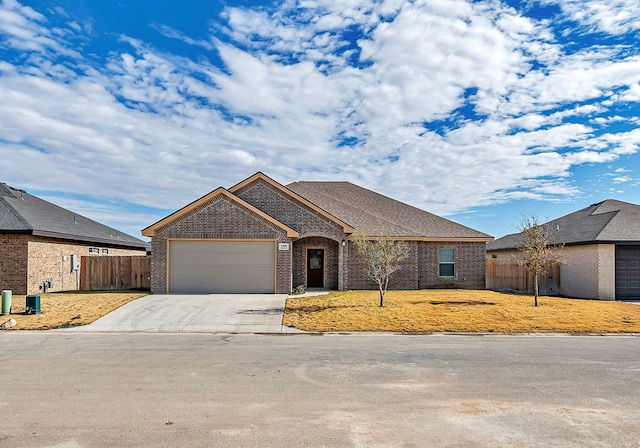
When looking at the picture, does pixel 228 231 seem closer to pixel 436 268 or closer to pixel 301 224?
pixel 301 224

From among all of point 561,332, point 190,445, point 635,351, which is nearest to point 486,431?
point 190,445

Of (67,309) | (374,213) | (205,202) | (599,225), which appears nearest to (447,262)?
(374,213)

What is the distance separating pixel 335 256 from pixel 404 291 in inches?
153

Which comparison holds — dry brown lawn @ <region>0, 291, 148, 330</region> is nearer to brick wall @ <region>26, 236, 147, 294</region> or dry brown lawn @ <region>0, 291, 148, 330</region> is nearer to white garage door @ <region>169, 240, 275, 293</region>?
brick wall @ <region>26, 236, 147, 294</region>

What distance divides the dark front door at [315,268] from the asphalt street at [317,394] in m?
12.7

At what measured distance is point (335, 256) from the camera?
81.0 feet

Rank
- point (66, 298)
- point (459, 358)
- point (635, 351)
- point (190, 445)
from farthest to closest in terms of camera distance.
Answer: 1. point (66, 298)
2. point (635, 351)
3. point (459, 358)
4. point (190, 445)

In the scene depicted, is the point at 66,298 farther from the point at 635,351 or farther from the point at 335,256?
the point at 635,351

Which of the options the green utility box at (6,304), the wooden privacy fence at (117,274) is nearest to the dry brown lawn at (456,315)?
the wooden privacy fence at (117,274)

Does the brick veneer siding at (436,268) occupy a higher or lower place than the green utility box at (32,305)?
higher

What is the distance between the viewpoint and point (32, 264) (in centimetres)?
2116

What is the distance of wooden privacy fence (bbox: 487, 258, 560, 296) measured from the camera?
2622 centimetres

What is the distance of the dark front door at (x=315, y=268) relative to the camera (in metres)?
24.8

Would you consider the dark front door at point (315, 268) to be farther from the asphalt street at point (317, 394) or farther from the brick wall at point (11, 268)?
the brick wall at point (11, 268)
